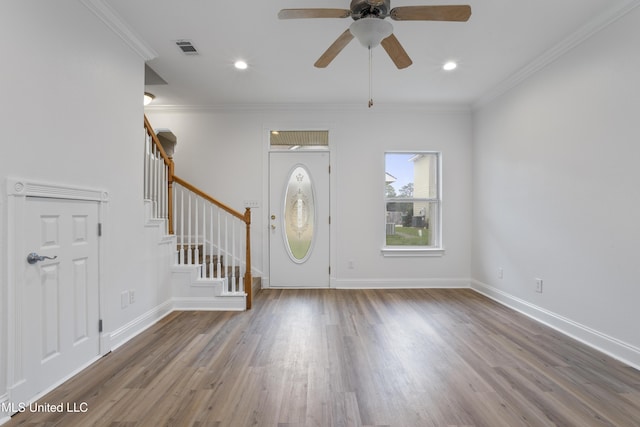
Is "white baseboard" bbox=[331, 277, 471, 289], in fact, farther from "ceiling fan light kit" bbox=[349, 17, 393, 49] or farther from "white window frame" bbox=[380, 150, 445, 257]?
"ceiling fan light kit" bbox=[349, 17, 393, 49]

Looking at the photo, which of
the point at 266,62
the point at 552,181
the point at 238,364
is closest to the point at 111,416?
the point at 238,364

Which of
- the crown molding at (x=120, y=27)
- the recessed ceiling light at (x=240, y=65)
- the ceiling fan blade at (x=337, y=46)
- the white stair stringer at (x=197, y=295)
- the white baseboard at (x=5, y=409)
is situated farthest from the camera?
the white stair stringer at (x=197, y=295)

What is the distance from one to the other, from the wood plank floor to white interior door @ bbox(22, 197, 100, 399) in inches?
6.4

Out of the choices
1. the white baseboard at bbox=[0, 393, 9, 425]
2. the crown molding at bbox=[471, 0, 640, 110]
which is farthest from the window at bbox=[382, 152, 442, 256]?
the white baseboard at bbox=[0, 393, 9, 425]

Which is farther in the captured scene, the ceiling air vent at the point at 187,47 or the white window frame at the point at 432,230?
the white window frame at the point at 432,230

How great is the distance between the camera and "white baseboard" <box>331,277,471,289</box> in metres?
4.51

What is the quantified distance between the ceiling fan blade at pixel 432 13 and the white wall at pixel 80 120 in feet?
7.49

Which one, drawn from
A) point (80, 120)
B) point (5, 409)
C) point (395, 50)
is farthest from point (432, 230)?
point (5, 409)

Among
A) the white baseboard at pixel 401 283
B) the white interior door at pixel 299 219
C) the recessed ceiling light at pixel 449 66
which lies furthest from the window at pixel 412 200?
the recessed ceiling light at pixel 449 66

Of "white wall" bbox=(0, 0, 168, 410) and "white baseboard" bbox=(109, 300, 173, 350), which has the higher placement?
"white wall" bbox=(0, 0, 168, 410)

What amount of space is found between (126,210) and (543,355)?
3.88 m

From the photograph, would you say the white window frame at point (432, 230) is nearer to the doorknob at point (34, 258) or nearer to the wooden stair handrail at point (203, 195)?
the wooden stair handrail at point (203, 195)

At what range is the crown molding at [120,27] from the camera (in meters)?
2.27

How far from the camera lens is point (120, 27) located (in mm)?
2518
